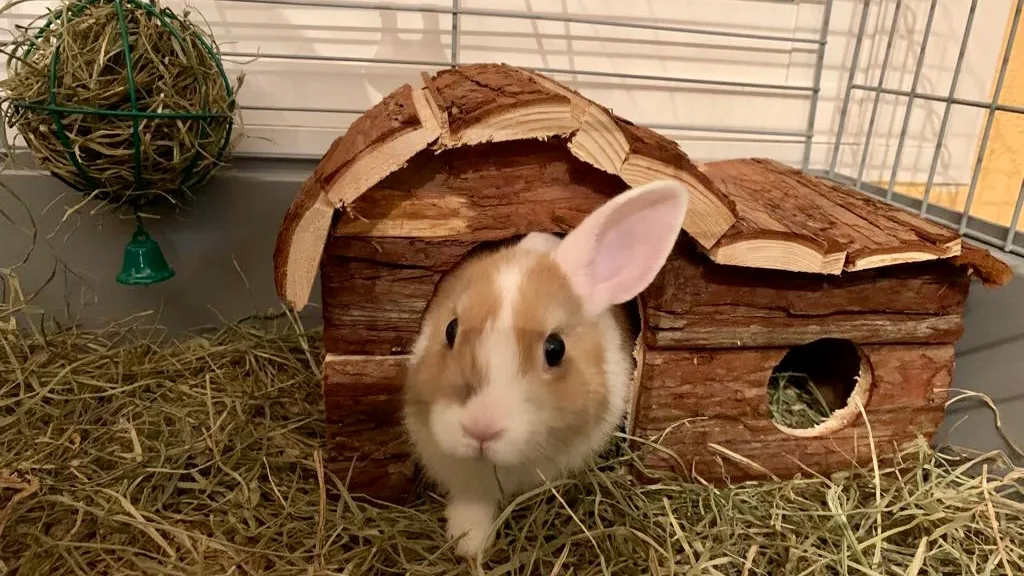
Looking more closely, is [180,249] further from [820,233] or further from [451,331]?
[820,233]

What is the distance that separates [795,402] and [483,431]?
1.03 metres

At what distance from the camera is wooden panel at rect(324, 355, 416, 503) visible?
133cm

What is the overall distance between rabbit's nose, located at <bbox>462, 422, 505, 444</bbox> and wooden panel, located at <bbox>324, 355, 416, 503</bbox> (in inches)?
11.6

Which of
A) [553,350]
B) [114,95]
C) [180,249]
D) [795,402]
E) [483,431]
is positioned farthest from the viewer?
[180,249]

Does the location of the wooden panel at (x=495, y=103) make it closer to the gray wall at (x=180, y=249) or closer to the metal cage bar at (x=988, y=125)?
the gray wall at (x=180, y=249)

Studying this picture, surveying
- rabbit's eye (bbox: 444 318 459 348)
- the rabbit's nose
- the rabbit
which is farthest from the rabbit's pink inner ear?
the rabbit's nose

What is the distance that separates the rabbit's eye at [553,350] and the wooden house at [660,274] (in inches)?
8.3

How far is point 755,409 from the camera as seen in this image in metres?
1.46

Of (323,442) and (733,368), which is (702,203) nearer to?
(733,368)

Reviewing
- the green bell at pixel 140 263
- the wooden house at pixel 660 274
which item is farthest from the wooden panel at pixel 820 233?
the green bell at pixel 140 263

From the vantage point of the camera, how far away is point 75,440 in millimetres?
1483

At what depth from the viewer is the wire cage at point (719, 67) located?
78.8 inches

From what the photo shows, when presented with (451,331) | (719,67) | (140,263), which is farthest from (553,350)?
(719,67)

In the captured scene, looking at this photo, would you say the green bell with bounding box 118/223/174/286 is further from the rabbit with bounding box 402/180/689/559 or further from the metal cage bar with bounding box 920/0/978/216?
the metal cage bar with bounding box 920/0/978/216
